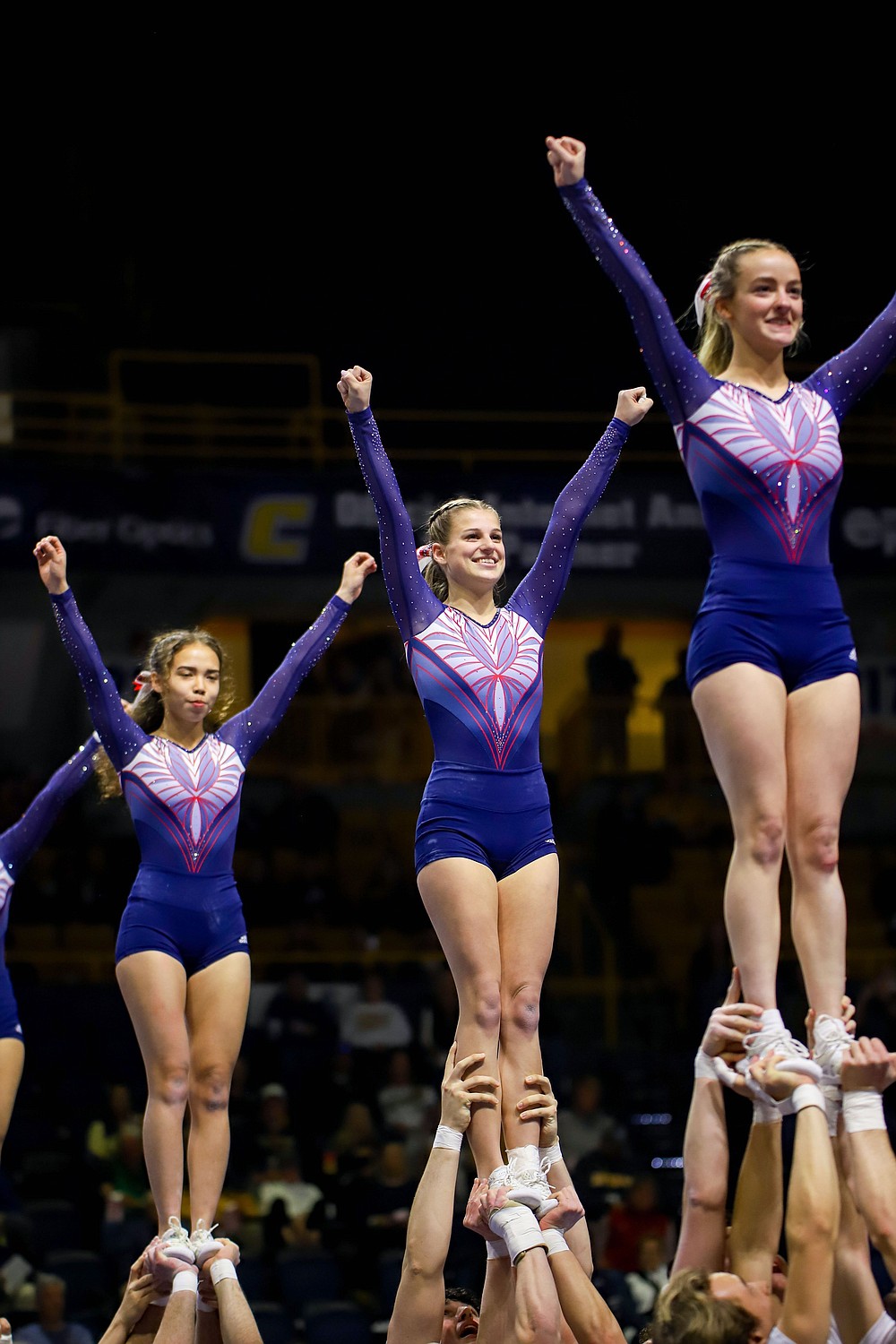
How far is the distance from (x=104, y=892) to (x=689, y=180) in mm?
6637

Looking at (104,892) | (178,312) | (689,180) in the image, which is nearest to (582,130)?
(689,180)

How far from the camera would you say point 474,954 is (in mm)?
4301

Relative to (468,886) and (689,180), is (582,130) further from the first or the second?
(468,886)

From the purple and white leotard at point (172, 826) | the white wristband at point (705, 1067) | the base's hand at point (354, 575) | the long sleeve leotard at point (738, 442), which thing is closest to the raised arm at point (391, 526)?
the long sleeve leotard at point (738, 442)

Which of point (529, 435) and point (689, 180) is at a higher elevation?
point (689, 180)

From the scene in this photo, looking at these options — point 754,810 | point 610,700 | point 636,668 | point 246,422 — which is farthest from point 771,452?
point 636,668

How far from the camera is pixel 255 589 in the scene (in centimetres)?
1099

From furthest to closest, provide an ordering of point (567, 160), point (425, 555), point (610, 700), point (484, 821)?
point (610, 700)
point (425, 555)
point (484, 821)
point (567, 160)

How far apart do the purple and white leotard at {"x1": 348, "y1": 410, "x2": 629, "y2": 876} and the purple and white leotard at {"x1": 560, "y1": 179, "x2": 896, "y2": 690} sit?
0.67 metres

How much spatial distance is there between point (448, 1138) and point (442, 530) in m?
1.76

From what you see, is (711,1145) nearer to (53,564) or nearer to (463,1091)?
(463,1091)

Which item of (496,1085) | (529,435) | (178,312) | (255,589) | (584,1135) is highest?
(178,312)

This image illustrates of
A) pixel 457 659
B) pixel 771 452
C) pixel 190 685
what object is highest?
pixel 771 452

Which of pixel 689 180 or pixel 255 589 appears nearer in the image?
pixel 255 589
